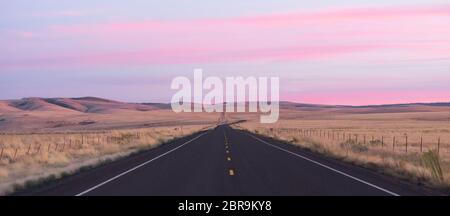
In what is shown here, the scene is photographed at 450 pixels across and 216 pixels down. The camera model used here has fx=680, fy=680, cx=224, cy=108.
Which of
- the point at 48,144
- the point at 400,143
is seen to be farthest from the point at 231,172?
the point at 400,143

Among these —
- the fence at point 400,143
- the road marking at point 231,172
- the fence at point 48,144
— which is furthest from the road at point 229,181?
the fence at point 48,144

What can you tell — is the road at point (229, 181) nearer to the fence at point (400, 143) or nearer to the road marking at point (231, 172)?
the road marking at point (231, 172)

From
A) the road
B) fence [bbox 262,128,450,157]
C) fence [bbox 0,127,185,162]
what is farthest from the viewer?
fence [bbox 262,128,450,157]

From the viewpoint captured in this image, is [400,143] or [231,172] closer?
[231,172]

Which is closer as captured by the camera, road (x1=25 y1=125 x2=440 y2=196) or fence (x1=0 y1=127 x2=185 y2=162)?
road (x1=25 y1=125 x2=440 y2=196)

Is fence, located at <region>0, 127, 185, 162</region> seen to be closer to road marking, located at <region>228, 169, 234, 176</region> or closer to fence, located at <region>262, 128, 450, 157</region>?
Result: road marking, located at <region>228, 169, 234, 176</region>

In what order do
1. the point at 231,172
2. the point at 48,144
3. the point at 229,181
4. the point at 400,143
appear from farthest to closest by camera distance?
the point at 400,143 → the point at 48,144 → the point at 231,172 → the point at 229,181

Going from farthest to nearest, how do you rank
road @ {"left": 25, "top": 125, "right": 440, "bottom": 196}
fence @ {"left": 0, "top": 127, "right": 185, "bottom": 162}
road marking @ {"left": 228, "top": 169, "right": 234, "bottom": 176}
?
fence @ {"left": 0, "top": 127, "right": 185, "bottom": 162}
road marking @ {"left": 228, "top": 169, "right": 234, "bottom": 176}
road @ {"left": 25, "top": 125, "right": 440, "bottom": 196}

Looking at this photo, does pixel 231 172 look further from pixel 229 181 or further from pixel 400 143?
pixel 400 143

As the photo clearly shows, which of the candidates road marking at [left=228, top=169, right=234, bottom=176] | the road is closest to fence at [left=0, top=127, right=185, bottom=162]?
the road

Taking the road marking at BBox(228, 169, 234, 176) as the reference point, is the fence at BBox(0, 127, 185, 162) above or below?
below
